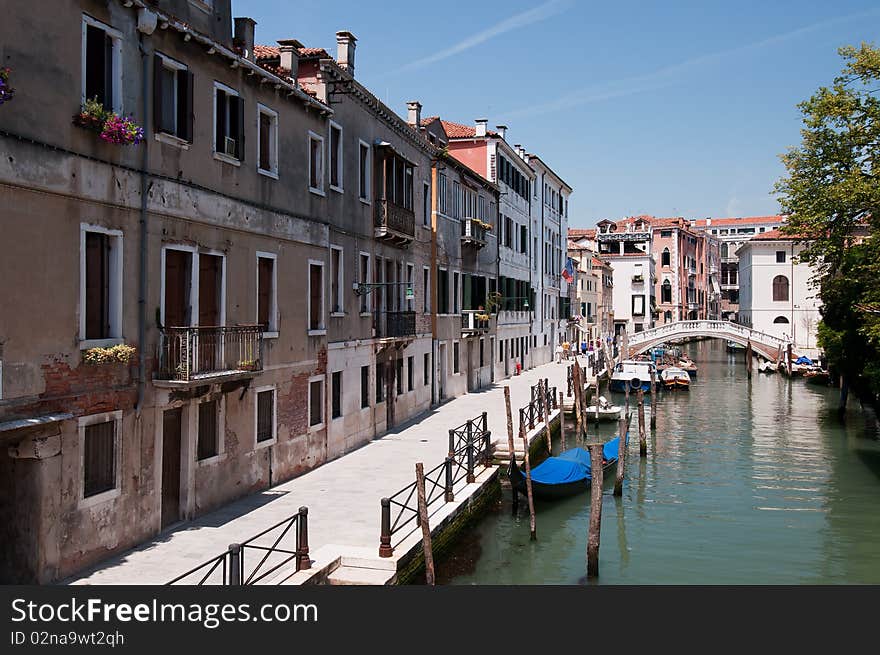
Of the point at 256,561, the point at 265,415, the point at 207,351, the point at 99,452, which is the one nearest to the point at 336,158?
the point at 265,415

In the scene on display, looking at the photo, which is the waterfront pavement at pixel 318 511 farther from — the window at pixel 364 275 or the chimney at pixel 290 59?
the chimney at pixel 290 59

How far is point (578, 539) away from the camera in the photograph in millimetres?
15031

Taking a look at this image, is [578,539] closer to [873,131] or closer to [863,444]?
[873,131]

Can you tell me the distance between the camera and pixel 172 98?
11.3 m

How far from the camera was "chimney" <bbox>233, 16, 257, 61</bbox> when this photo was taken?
13.1 m

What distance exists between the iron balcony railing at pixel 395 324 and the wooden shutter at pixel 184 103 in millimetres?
8884

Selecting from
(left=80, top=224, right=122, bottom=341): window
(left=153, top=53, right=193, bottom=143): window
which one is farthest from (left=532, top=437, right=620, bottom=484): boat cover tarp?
(left=153, top=53, right=193, bottom=143): window

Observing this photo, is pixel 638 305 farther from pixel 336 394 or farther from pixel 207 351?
pixel 207 351

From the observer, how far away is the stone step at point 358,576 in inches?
382

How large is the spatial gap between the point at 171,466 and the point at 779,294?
189ft

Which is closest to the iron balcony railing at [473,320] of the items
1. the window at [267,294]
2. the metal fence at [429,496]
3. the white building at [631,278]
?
the metal fence at [429,496]

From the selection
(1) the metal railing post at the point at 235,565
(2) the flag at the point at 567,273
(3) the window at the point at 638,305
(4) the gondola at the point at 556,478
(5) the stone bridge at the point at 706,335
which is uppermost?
(2) the flag at the point at 567,273

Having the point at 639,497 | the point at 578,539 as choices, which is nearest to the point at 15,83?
the point at 578,539

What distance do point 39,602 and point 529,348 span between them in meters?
35.1
